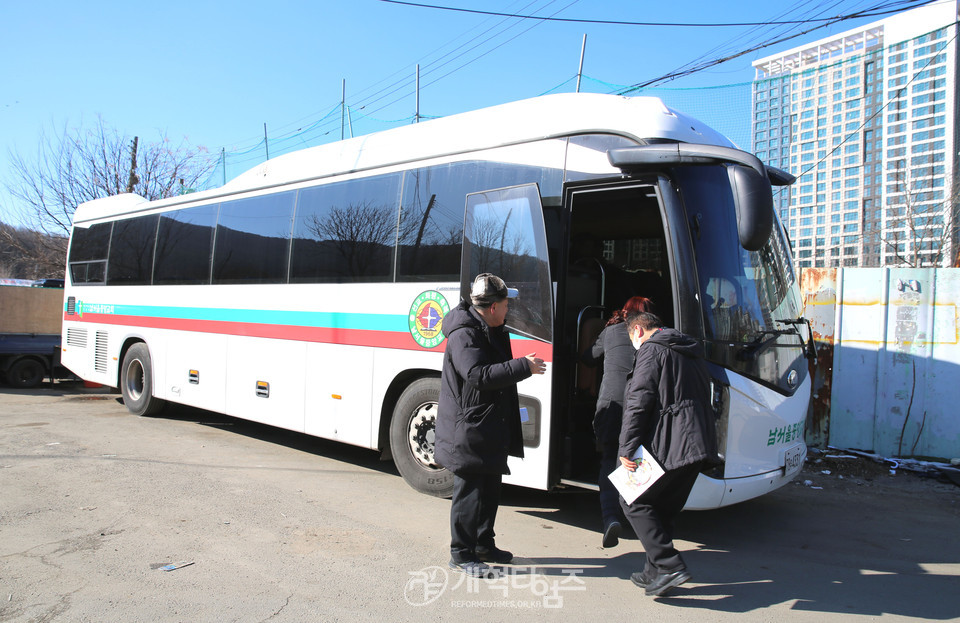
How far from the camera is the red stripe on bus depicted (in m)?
5.32

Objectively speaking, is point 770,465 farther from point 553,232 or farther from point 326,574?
point 326,574

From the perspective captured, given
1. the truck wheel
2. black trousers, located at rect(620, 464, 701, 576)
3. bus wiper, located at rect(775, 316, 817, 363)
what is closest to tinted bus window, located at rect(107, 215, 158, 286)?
the truck wheel

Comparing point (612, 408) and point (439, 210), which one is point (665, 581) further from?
point (439, 210)

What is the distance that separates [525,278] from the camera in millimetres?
5262

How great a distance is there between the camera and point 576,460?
531 centimetres

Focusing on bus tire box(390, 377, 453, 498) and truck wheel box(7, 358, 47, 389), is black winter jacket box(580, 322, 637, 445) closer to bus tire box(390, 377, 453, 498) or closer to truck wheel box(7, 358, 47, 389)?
bus tire box(390, 377, 453, 498)

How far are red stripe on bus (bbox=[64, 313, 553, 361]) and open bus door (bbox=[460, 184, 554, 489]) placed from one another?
0.06ft

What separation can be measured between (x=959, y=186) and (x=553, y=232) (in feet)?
37.3

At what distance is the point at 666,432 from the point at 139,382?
9.41 m

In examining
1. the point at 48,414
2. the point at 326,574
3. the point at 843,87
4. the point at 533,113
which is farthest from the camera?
the point at 843,87

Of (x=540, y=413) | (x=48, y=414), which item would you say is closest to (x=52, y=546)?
(x=540, y=413)

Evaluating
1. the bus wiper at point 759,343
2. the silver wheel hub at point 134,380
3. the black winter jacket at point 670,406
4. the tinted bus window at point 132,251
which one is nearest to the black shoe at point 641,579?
the black winter jacket at point 670,406

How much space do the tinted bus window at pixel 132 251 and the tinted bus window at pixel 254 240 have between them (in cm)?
206

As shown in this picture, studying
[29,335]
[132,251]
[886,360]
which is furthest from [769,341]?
[29,335]
